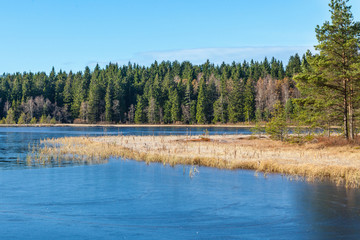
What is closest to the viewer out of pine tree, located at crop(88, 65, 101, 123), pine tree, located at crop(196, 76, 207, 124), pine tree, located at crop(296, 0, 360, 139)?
pine tree, located at crop(296, 0, 360, 139)

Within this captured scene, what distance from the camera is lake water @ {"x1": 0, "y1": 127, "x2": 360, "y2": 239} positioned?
12.6 m

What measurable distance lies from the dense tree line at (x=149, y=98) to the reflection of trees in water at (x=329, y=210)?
272 ft

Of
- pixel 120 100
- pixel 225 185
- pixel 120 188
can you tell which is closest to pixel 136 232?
pixel 120 188

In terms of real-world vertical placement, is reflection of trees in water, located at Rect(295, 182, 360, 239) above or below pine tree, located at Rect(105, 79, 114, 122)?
below

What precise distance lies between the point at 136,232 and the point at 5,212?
568 cm

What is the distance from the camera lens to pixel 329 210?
15.2 m

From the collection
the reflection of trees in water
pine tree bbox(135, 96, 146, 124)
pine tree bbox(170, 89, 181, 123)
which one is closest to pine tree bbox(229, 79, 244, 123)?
pine tree bbox(170, 89, 181, 123)

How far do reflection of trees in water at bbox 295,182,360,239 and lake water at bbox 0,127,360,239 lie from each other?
0.10 ft

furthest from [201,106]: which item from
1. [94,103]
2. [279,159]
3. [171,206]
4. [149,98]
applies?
[171,206]

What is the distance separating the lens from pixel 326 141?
34.8 metres

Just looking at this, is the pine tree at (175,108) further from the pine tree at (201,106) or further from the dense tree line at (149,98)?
the pine tree at (201,106)

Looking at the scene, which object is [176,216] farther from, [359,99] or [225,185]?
[359,99]

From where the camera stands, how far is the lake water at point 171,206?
41.3 feet

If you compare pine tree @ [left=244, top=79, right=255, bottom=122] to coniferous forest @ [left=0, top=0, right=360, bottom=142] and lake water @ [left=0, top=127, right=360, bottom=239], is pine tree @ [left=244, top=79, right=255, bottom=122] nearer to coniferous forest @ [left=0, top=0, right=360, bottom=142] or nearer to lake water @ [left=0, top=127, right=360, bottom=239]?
coniferous forest @ [left=0, top=0, right=360, bottom=142]
